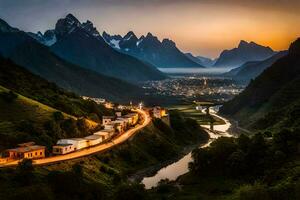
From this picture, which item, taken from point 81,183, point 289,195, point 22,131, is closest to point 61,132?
point 22,131

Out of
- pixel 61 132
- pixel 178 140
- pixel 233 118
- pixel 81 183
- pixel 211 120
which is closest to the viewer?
pixel 81 183

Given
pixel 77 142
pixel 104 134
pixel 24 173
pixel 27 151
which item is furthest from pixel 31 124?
pixel 24 173

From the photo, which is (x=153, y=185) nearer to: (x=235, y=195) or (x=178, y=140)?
(x=235, y=195)

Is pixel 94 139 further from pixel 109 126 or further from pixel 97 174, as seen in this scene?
pixel 97 174

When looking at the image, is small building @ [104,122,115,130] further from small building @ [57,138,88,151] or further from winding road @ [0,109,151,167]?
small building @ [57,138,88,151]

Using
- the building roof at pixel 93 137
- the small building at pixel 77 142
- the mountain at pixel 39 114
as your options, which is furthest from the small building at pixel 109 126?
the small building at pixel 77 142

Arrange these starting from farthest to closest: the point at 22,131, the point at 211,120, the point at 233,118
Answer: the point at 233,118 < the point at 211,120 < the point at 22,131

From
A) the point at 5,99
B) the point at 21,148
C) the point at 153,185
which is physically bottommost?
the point at 153,185
